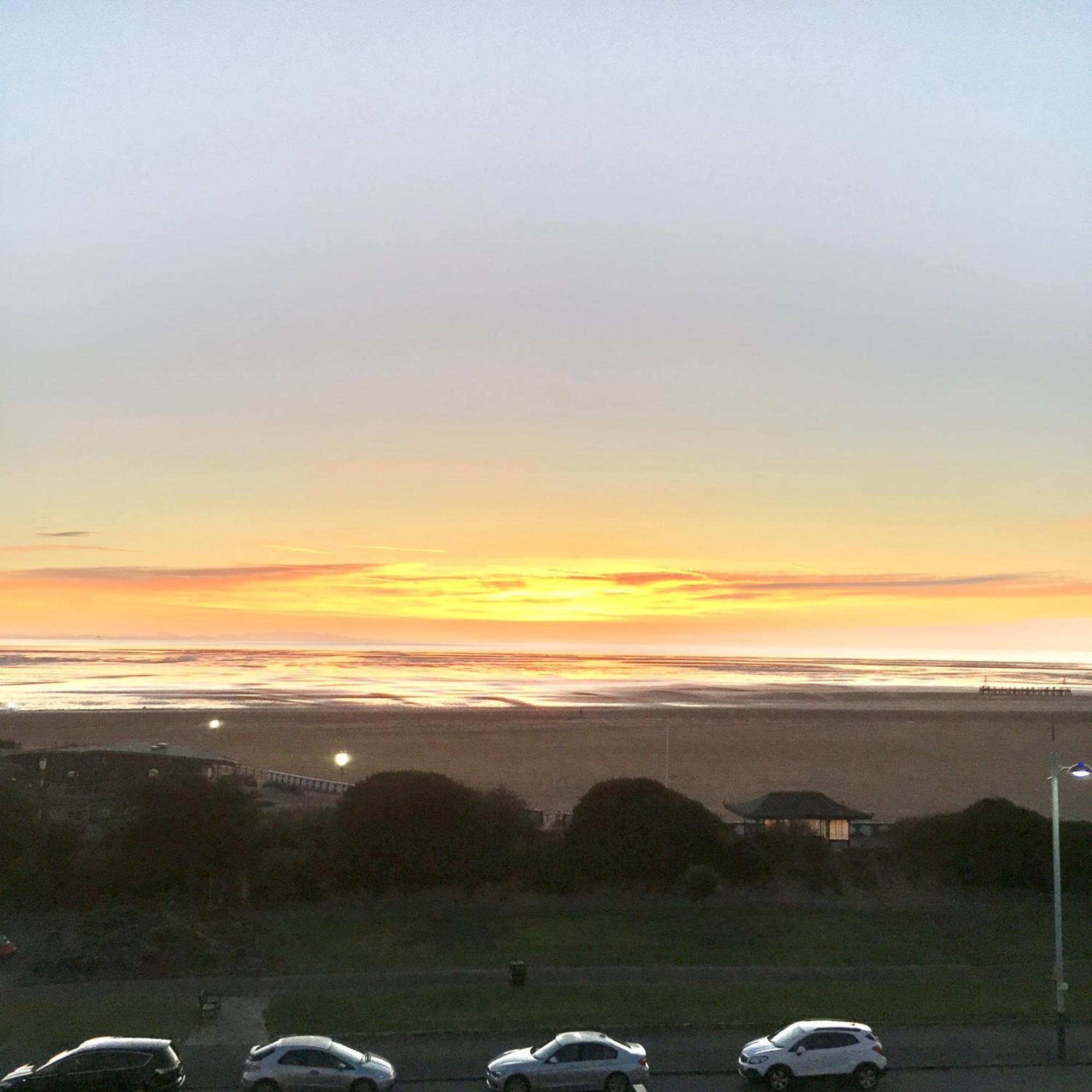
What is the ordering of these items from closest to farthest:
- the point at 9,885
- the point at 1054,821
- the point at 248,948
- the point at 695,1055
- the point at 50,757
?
the point at 695,1055
the point at 1054,821
the point at 248,948
the point at 9,885
the point at 50,757

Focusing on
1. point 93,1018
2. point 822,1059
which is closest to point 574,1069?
point 822,1059

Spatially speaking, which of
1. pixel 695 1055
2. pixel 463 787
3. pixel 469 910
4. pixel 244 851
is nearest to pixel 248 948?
pixel 244 851

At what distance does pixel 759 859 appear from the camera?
30.2 meters

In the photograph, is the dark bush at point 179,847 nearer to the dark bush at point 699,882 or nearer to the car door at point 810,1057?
the dark bush at point 699,882

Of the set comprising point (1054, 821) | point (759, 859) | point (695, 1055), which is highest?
point (1054, 821)

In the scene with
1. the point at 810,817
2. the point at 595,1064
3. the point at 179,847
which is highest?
the point at 810,817

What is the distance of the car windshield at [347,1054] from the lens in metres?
18.0

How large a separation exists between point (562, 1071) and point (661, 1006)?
484 centimetres

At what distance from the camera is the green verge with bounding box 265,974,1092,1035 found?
836 inches

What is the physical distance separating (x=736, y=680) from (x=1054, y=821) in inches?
4950

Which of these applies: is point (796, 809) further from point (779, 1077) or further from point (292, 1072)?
point (292, 1072)

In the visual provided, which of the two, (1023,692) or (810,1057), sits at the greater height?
(1023,692)

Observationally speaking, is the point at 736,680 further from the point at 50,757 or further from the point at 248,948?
the point at 248,948

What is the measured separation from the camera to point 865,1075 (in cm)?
1833
